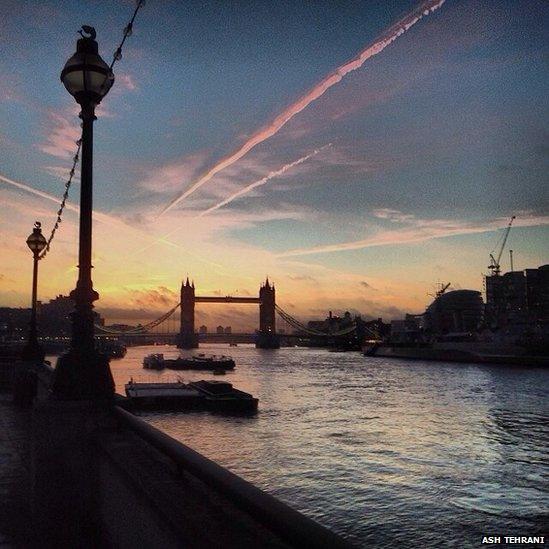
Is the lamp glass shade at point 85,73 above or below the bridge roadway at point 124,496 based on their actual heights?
above

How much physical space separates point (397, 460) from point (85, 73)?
26022mm

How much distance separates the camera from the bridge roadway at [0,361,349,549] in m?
3.97

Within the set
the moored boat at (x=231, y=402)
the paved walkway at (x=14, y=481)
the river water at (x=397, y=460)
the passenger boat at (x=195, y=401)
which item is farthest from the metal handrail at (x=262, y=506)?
the passenger boat at (x=195, y=401)

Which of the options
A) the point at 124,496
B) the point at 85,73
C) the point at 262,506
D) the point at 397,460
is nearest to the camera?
the point at 262,506

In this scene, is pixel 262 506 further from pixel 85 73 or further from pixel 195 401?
pixel 195 401

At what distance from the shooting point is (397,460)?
28484 millimetres

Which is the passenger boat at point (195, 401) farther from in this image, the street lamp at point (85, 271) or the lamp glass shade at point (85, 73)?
the lamp glass shade at point (85, 73)

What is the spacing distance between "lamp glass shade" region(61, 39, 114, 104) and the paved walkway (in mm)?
6071

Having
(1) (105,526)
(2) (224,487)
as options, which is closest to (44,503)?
(1) (105,526)

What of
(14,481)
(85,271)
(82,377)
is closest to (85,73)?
(85,271)

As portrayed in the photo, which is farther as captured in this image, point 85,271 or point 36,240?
point 36,240

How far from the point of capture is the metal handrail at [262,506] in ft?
10.4

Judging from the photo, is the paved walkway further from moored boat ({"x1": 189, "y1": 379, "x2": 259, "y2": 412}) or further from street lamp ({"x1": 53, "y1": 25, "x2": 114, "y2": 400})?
moored boat ({"x1": 189, "y1": 379, "x2": 259, "y2": 412})

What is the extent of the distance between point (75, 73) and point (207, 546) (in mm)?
7163
